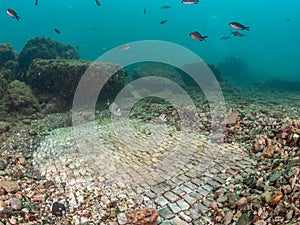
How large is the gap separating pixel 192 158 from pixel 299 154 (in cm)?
232

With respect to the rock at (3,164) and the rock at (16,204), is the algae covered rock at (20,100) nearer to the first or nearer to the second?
the rock at (3,164)

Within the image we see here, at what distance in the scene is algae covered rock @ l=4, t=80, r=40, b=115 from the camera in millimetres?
11055

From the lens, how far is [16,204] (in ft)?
15.3

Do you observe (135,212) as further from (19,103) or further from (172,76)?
(172,76)

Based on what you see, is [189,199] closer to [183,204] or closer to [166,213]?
[183,204]

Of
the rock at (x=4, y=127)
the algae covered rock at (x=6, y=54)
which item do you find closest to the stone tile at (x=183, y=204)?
the rock at (x=4, y=127)

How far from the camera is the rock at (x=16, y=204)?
4598 millimetres

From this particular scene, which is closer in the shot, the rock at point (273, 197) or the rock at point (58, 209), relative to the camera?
the rock at point (273, 197)

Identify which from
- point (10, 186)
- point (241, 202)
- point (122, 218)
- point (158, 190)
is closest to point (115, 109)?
point (158, 190)

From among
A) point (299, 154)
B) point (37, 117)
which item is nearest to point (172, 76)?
point (37, 117)

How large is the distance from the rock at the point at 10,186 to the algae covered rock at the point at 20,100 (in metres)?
6.55

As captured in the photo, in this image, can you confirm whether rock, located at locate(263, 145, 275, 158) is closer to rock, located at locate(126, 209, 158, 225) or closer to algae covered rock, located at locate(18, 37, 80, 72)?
rock, located at locate(126, 209, 158, 225)

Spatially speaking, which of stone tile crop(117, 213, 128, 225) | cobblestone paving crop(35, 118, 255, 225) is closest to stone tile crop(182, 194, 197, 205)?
cobblestone paving crop(35, 118, 255, 225)

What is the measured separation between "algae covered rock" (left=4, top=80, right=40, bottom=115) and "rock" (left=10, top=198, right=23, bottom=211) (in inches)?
284
